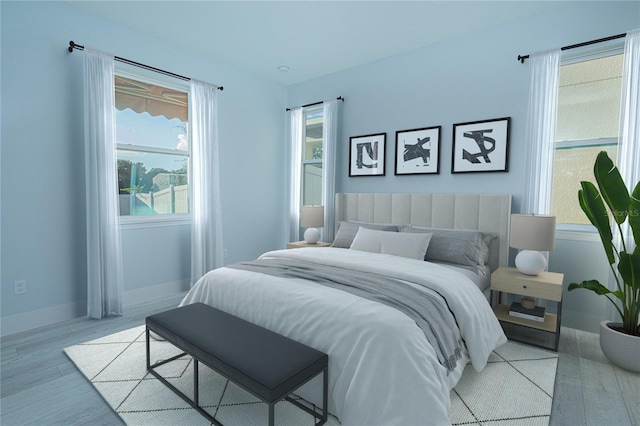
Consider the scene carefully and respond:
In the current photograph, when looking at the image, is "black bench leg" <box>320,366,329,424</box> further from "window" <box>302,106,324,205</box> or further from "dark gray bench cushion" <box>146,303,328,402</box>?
"window" <box>302,106,324,205</box>

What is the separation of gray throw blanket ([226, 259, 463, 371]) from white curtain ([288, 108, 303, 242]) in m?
2.38

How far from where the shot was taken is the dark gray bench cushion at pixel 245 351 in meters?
1.50

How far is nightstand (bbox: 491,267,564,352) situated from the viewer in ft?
8.46

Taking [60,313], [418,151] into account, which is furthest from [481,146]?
[60,313]

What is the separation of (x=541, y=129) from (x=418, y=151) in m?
1.21

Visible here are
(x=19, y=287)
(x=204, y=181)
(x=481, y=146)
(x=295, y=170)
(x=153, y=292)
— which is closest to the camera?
(x=19, y=287)

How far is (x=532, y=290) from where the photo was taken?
2.66 metres

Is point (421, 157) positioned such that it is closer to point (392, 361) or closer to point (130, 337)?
point (392, 361)

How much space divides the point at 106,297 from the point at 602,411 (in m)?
3.94

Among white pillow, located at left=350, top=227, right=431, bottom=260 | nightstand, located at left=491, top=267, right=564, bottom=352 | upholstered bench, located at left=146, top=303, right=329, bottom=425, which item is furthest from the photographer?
white pillow, located at left=350, top=227, right=431, bottom=260

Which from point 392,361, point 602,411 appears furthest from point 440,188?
point 392,361

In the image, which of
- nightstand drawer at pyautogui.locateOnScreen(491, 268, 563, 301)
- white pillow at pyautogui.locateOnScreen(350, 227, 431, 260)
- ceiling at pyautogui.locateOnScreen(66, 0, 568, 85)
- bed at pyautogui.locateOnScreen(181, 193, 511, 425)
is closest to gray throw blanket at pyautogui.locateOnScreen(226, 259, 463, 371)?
bed at pyautogui.locateOnScreen(181, 193, 511, 425)

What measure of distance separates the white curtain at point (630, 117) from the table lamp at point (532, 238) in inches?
22.5

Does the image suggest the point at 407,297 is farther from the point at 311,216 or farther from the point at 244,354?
the point at 311,216
